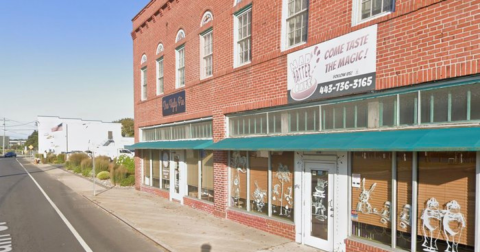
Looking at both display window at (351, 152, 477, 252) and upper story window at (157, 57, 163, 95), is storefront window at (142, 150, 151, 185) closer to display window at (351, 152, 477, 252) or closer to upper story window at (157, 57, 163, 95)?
upper story window at (157, 57, 163, 95)

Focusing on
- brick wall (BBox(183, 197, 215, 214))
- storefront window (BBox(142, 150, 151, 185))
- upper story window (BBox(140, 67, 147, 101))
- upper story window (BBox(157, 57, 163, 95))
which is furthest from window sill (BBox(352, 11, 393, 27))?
storefront window (BBox(142, 150, 151, 185))

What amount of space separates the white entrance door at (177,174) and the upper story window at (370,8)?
29.9 feet

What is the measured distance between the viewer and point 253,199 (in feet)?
30.8

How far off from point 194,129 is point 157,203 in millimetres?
3789

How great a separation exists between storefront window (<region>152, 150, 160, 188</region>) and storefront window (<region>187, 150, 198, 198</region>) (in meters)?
3.51

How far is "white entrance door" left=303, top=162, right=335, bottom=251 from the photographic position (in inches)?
277

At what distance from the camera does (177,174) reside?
1390cm

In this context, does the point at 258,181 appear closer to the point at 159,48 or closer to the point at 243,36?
the point at 243,36

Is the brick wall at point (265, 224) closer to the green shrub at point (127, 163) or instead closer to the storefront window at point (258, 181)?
the storefront window at point (258, 181)

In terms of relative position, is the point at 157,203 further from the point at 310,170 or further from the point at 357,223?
the point at 357,223

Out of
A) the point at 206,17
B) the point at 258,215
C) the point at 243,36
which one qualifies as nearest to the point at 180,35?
the point at 206,17

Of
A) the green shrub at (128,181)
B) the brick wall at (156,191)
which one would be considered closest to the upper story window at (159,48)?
the brick wall at (156,191)

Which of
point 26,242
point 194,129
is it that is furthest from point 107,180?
point 26,242

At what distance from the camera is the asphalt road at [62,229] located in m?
7.99
